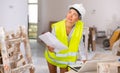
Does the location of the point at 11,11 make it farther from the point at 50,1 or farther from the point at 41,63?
the point at 50,1

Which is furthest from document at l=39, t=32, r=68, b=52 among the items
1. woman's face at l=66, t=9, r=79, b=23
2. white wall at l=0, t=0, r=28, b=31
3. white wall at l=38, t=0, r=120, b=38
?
white wall at l=38, t=0, r=120, b=38

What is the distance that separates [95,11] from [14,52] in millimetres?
6488

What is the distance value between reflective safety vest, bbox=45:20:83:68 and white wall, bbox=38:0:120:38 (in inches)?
229

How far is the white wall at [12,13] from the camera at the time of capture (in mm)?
5629

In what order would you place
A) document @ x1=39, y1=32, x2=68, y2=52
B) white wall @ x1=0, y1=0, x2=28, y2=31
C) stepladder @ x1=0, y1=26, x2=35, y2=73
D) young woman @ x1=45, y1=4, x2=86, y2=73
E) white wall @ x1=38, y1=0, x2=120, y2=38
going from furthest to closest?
1. white wall @ x1=38, y1=0, x2=120, y2=38
2. white wall @ x1=0, y1=0, x2=28, y2=31
3. young woman @ x1=45, y1=4, x2=86, y2=73
4. document @ x1=39, y1=32, x2=68, y2=52
5. stepladder @ x1=0, y1=26, x2=35, y2=73

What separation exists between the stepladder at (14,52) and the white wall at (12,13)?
3.41 metres

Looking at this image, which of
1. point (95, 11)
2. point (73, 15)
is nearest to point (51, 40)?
point (73, 15)

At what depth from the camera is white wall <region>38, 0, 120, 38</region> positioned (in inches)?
330

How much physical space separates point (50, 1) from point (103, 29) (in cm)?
202

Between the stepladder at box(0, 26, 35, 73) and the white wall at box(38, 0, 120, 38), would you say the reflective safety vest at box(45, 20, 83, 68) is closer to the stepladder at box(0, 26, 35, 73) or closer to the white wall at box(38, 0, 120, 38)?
the stepladder at box(0, 26, 35, 73)

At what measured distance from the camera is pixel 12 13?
5.75 meters

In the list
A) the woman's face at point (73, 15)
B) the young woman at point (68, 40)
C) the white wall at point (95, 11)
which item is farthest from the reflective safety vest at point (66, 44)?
the white wall at point (95, 11)

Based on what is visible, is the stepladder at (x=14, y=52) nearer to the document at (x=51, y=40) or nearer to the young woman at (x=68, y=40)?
the document at (x=51, y=40)

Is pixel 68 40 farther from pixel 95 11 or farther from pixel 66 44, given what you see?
pixel 95 11
